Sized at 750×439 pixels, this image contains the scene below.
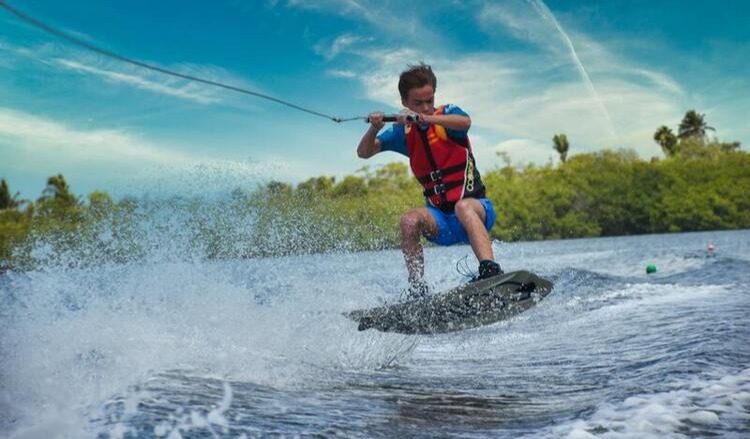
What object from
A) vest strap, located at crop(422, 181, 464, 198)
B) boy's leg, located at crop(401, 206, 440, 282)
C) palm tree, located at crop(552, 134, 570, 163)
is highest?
palm tree, located at crop(552, 134, 570, 163)

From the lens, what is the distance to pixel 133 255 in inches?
835

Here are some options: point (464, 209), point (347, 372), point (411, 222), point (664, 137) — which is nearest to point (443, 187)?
point (464, 209)

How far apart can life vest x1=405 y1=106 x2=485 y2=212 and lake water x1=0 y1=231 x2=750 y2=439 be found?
1219mm

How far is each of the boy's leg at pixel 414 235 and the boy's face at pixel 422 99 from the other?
803mm

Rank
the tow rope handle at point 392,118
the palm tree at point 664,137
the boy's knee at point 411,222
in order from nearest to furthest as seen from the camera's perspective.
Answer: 1. the tow rope handle at point 392,118
2. the boy's knee at point 411,222
3. the palm tree at point 664,137

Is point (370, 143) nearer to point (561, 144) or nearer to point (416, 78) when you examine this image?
point (416, 78)

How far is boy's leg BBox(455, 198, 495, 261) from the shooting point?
5336 mm

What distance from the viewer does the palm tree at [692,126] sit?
3371 inches

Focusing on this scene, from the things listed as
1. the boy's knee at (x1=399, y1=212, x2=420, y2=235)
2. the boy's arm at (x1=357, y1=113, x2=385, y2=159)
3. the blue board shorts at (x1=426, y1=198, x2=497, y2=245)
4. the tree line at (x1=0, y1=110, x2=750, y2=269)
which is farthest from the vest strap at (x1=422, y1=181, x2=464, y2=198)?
the tree line at (x1=0, y1=110, x2=750, y2=269)

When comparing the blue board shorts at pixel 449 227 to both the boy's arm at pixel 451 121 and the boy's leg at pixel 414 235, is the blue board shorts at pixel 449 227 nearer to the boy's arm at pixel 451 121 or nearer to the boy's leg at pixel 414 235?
the boy's leg at pixel 414 235

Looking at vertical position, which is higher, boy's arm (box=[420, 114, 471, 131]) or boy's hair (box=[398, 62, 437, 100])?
boy's hair (box=[398, 62, 437, 100])

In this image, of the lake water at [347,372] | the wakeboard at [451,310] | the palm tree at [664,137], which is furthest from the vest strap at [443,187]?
the palm tree at [664,137]

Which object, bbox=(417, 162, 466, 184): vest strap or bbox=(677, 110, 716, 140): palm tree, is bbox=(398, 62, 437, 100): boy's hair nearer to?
bbox=(417, 162, 466, 184): vest strap

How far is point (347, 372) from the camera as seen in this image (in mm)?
4668
